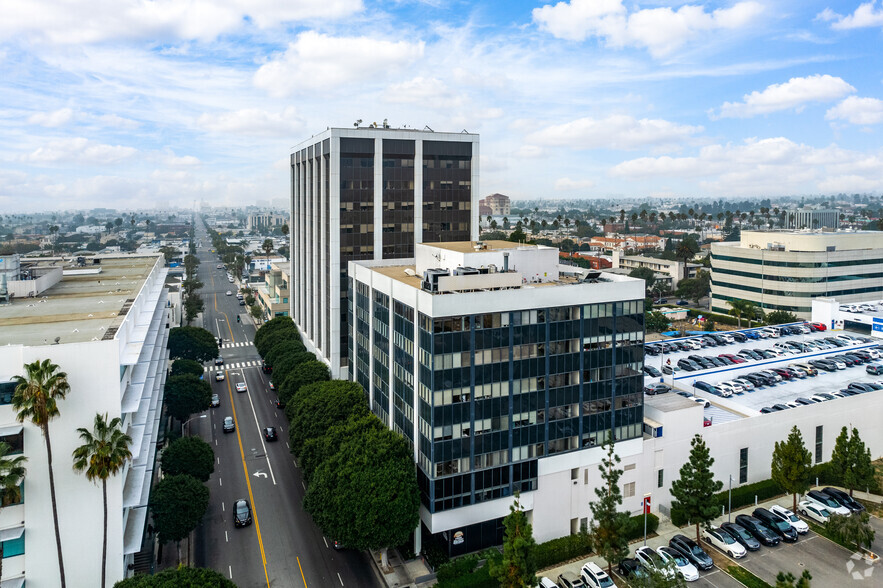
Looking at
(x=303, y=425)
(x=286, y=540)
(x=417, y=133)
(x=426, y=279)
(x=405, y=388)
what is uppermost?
(x=417, y=133)

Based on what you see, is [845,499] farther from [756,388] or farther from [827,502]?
[756,388]

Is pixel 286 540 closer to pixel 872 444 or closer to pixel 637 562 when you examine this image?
pixel 637 562

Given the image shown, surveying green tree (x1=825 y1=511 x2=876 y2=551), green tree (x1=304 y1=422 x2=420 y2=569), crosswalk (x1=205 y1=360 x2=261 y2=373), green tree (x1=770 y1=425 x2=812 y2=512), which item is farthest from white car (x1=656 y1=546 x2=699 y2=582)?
crosswalk (x1=205 y1=360 x2=261 y2=373)

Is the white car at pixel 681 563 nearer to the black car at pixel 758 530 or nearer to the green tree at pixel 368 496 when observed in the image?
the black car at pixel 758 530

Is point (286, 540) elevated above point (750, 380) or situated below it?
below

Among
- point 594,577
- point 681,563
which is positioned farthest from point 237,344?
point 681,563

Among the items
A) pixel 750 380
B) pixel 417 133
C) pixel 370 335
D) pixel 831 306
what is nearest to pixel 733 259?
pixel 831 306

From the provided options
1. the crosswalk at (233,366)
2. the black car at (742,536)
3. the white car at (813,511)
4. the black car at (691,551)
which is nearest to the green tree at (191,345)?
the crosswalk at (233,366)

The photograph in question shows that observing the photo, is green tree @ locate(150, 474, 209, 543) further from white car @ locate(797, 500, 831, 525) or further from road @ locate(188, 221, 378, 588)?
white car @ locate(797, 500, 831, 525)
